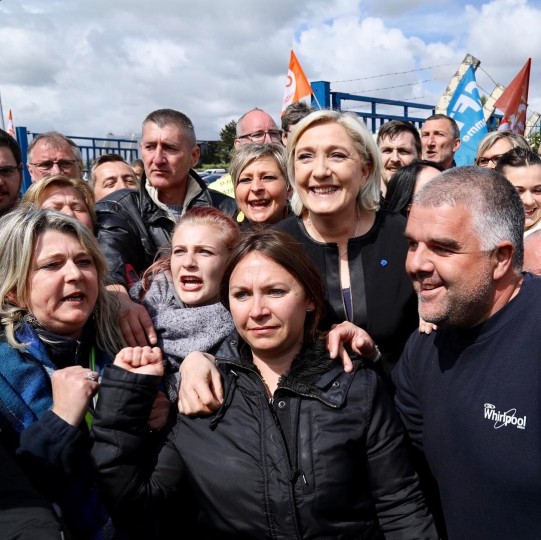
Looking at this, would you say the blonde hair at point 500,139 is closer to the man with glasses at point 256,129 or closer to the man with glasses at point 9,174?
the man with glasses at point 256,129

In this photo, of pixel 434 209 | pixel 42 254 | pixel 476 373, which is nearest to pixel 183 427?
pixel 42 254

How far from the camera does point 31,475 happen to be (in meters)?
1.89

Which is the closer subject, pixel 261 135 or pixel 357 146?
pixel 357 146

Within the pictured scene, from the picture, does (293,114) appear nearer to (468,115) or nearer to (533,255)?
(533,255)

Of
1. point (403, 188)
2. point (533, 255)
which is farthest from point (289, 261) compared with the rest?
point (403, 188)

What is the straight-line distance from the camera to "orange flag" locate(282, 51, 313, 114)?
23.0 feet

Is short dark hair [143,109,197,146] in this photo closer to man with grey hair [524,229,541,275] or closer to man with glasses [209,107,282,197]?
man with glasses [209,107,282,197]

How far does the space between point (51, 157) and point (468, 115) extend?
5.21 m

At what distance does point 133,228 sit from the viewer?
11.7 ft

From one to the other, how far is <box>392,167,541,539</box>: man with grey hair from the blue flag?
19.2 feet

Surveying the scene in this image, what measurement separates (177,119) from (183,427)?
2.52 metres

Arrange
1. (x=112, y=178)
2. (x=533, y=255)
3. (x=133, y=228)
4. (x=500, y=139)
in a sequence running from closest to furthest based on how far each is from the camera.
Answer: (x=533, y=255) < (x=133, y=228) < (x=500, y=139) < (x=112, y=178)

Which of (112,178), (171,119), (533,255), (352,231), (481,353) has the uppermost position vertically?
(171,119)

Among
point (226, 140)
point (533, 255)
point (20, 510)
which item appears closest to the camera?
point (20, 510)
